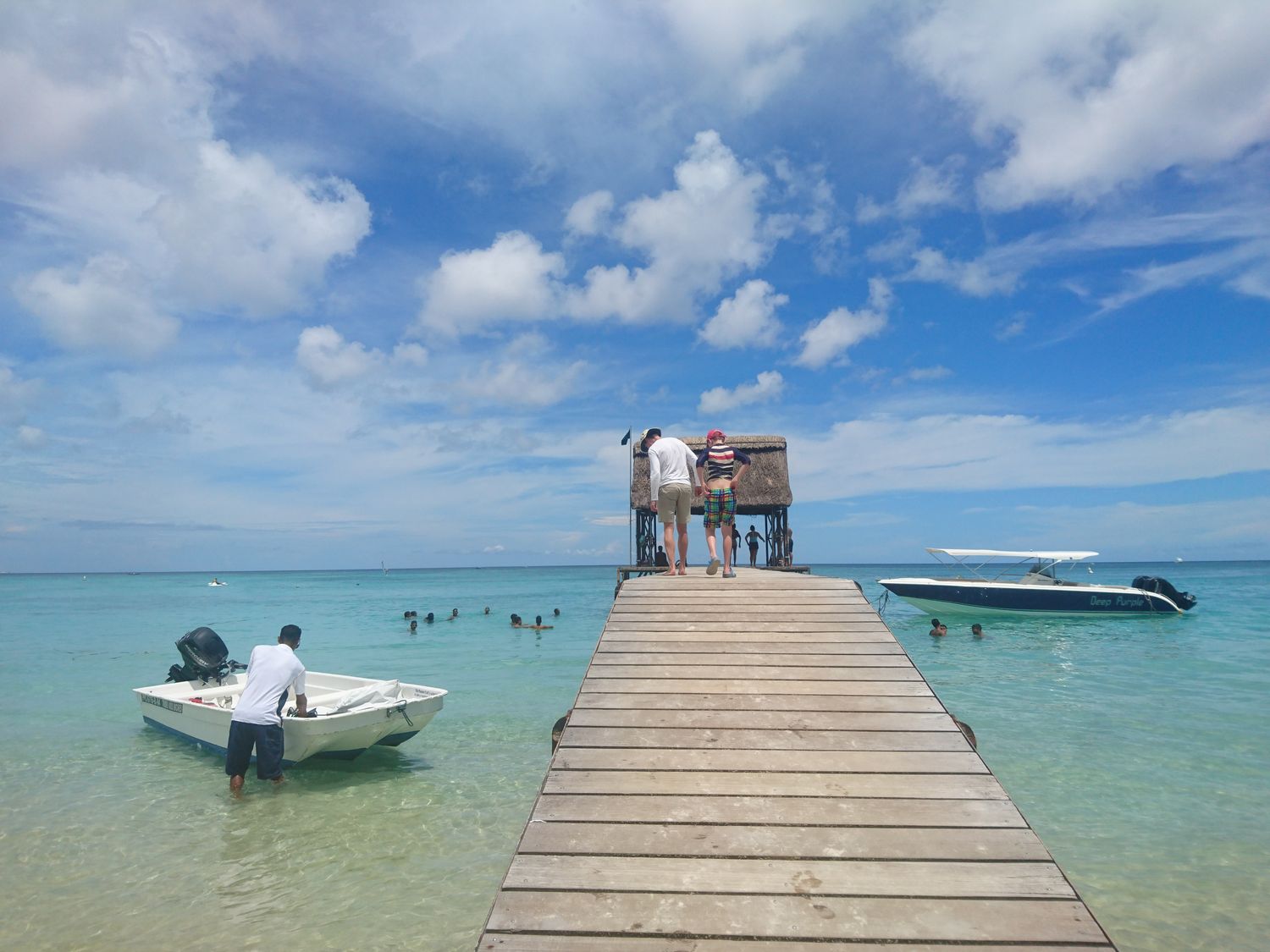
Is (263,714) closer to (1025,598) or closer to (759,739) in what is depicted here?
(759,739)

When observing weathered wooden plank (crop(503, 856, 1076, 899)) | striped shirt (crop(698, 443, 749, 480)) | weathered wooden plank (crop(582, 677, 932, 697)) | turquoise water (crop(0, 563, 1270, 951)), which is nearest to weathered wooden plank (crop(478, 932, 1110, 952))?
weathered wooden plank (crop(503, 856, 1076, 899))

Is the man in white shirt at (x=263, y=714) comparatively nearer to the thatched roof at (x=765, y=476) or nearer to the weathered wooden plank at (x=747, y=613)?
the weathered wooden plank at (x=747, y=613)

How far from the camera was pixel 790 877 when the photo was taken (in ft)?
13.0

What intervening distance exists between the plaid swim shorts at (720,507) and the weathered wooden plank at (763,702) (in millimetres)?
4277

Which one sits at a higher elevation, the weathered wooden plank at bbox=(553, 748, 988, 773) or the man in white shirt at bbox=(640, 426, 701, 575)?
the man in white shirt at bbox=(640, 426, 701, 575)

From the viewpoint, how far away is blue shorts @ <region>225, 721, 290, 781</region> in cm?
1005

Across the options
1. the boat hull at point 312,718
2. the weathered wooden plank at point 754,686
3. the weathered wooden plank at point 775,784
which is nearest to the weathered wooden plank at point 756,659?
the weathered wooden plank at point 754,686

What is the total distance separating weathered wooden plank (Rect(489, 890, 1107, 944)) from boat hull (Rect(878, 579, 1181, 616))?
104 feet

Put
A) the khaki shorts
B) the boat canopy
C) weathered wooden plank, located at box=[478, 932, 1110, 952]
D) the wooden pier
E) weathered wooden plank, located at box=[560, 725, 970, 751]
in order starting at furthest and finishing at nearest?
the boat canopy → the khaki shorts → weathered wooden plank, located at box=[560, 725, 970, 751] → the wooden pier → weathered wooden plank, located at box=[478, 932, 1110, 952]

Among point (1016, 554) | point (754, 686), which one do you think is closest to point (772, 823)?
point (754, 686)

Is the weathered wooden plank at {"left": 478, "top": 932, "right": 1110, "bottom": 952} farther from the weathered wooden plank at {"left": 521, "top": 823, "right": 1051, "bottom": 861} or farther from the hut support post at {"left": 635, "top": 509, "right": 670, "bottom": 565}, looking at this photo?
the hut support post at {"left": 635, "top": 509, "right": 670, "bottom": 565}

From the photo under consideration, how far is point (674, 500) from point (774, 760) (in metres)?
5.15

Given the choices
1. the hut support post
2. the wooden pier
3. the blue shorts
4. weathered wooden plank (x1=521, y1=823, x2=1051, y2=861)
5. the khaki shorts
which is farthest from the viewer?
the hut support post

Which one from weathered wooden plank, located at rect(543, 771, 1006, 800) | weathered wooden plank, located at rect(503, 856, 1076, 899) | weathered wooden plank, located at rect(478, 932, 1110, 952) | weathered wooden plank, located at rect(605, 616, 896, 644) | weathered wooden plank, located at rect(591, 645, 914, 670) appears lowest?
weathered wooden plank, located at rect(478, 932, 1110, 952)
